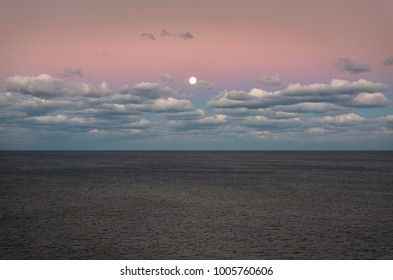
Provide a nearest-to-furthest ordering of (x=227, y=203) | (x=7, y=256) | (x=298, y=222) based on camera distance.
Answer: (x=7, y=256)
(x=298, y=222)
(x=227, y=203)

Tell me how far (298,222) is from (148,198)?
3508cm

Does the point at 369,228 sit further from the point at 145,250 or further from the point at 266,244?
the point at 145,250

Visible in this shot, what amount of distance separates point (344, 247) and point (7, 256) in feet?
115

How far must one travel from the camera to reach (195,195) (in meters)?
87.2

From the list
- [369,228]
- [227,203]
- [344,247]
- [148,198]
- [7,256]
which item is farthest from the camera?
[148,198]

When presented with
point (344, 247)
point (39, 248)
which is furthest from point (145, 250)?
point (344, 247)

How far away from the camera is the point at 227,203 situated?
75.4 meters

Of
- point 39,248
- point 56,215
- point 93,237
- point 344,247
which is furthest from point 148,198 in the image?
point 344,247

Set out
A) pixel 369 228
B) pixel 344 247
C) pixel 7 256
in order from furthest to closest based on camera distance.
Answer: pixel 369 228 → pixel 344 247 → pixel 7 256

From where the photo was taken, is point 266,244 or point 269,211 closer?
point 266,244
